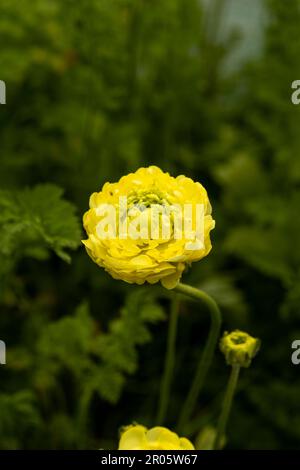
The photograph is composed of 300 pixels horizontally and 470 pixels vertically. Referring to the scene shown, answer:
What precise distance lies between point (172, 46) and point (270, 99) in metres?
A: 0.19

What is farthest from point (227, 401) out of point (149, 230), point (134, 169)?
point (134, 169)

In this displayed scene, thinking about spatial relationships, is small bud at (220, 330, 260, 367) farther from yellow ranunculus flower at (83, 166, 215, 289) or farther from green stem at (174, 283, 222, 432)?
yellow ranunculus flower at (83, 166, 215, 289)

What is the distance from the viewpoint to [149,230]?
56 centimetres

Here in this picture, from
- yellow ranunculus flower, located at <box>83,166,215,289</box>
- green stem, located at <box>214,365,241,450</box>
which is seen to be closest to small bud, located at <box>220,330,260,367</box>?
green stem, located at <box>214,365,241,450</box>

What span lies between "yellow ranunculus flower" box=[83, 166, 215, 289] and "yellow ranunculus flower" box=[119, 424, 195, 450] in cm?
14

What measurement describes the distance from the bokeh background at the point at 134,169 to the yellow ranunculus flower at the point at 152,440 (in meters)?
0.23

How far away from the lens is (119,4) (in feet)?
3.68

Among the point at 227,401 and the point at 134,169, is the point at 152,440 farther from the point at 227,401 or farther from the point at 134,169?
the point at 134,169

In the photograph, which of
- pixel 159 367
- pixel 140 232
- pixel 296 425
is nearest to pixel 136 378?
pixel 159 367

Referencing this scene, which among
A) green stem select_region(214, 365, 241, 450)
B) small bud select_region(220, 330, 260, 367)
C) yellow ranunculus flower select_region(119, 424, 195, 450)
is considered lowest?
yellow ranunculus flower select_region(119, 424, 195, 450)

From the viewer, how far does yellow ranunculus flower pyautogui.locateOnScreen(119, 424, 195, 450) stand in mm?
610
